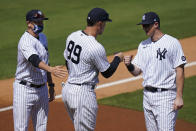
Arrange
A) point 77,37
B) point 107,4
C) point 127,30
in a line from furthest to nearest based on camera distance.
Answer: point 107,4
point 127,30
point 77,37

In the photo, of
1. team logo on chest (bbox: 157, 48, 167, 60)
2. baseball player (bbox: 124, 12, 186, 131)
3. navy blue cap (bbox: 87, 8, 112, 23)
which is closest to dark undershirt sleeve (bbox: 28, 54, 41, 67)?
navy blue cap (bbox: 87, 8, 112, 23)

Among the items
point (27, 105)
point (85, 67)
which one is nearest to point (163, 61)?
point (85, 67)

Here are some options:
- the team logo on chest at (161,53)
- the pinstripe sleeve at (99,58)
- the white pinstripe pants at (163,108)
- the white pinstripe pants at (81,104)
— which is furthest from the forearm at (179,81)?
the white pinstripe pants at (81,104)

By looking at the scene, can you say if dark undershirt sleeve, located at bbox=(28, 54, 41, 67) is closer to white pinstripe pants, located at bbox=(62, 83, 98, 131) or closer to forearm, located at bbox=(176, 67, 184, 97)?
white pinstripe pants, located at bbox=(62, 83, 98, 131)

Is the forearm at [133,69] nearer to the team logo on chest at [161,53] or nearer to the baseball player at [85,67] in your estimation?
the baseball player at [85,67]

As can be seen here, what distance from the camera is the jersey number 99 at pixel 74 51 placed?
6.07 meters

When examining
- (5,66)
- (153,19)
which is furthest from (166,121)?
(5,66)

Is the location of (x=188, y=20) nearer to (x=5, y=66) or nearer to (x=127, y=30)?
(x=127, y=30)

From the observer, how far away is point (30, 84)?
22.1 ft

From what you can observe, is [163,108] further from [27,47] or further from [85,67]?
[27,47]

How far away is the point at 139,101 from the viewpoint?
9.81 m

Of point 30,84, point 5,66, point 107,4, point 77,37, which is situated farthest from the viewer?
point 107,4

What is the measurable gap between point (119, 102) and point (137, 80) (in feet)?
4.64

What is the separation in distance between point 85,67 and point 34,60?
2.31 feet
